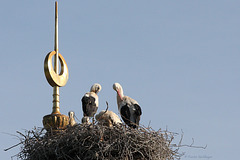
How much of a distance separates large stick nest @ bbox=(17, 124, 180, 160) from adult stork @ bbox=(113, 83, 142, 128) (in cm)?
156

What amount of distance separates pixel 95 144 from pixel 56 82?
→ 1.32 meters

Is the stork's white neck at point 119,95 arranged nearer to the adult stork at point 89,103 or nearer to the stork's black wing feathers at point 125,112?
the stork's black wing feathers at point 125,112

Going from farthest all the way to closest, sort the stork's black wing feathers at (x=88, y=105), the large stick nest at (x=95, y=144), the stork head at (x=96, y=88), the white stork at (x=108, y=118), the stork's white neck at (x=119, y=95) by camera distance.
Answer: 1. the stork head at (x=96, y=88)
2. the stork's black wing feathers at (x=88, y=105)
3. the stork's white neck at (x=119, y=95)
4. the white stork at (x=108, y=118)
5. the large stick nest at (x=95, y=144)

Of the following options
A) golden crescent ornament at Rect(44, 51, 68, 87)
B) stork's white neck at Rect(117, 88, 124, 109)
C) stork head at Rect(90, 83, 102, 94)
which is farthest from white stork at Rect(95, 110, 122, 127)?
stork head at Rect(90, 83, 102, 94)

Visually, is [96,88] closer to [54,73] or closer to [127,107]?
[127,107]

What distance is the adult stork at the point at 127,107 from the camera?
32.8ft

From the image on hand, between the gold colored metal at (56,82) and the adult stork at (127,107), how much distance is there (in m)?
1.22

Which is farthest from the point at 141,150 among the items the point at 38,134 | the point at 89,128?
the point at 38,134

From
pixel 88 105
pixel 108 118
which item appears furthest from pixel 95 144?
pixel 88 105

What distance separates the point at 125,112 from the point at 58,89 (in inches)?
54.6

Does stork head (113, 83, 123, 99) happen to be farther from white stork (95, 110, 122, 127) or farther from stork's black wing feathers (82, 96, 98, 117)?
white stork (95, 110, 122, 127)

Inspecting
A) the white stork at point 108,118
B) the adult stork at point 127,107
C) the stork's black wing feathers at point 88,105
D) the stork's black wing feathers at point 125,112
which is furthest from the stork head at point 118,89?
the white stork at point 108,118

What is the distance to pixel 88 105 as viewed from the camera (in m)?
10.6

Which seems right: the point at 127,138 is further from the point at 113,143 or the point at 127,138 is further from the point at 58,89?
the point at 58,89
